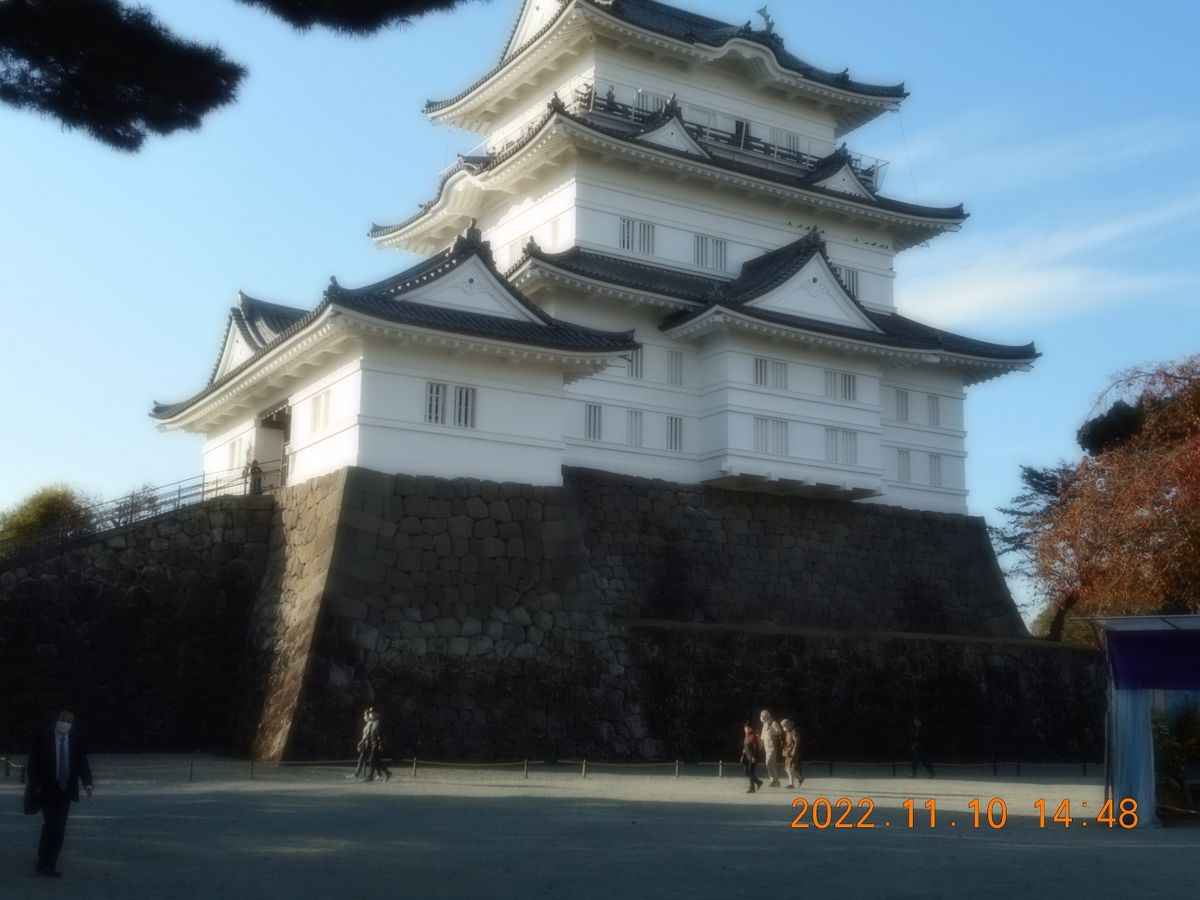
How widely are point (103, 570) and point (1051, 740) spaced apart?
20.0 m

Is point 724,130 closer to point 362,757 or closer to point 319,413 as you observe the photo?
point 319,413

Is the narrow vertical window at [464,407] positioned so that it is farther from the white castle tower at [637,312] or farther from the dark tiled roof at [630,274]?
the dark tiled roof at [630,274]

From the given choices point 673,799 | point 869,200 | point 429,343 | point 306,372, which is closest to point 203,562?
point 306,372

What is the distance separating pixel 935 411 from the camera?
32125 mm

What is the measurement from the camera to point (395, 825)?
13625mm

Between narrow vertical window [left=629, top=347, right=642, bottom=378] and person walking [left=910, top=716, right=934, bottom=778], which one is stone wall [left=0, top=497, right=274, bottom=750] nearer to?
narrow vertical window [left=629, top=347, right=642, bottom=378]

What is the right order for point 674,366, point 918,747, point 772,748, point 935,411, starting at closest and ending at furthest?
point 772,748 < point 918,747 < point 674,366 < point 935,411

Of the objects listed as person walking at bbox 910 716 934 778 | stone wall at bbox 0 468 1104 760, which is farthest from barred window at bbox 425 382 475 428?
person walking at bbox 910 716 934 778

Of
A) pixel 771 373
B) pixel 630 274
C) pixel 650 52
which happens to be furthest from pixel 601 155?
pixel 771 373

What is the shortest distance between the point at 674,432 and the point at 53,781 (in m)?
19.4

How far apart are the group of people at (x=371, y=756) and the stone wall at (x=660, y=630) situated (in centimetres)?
182

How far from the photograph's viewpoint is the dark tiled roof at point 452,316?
861 inches

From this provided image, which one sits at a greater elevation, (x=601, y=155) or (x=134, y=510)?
(x=601, y=155)

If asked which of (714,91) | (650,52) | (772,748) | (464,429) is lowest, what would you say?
(772,748)
